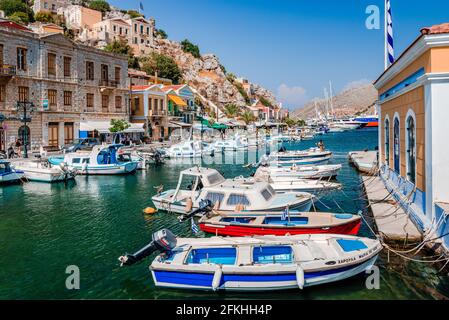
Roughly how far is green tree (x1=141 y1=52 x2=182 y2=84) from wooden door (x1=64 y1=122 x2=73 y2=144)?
1735 inches

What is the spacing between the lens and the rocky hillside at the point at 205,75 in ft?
357

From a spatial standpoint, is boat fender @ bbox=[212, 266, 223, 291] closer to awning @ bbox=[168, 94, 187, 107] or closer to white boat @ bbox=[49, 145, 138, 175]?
white boat @ bbox=[49, 145, 138, 175]

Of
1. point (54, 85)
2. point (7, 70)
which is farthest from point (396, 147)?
point (54, 85)

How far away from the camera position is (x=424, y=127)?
12438 millimetres

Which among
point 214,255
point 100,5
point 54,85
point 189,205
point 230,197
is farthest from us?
point 100,5

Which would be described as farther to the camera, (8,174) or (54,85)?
(54,85)

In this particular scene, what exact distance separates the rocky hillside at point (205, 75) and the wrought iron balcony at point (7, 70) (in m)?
67.6

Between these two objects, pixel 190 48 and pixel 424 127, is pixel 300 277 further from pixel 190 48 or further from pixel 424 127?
pixel 190 48

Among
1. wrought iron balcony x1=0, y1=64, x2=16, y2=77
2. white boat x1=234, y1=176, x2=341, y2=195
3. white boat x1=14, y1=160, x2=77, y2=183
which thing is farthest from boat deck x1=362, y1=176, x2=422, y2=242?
wrought iron balcony x1=0, y1=64, x2=16, y2=77

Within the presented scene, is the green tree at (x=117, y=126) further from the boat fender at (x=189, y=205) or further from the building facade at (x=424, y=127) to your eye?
the building facade at (x=424, y=127)

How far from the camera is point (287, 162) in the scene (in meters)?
34.4

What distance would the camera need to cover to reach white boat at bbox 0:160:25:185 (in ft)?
92.4

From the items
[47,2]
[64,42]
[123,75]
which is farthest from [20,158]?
[47,2]

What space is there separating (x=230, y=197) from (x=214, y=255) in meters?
5.73
